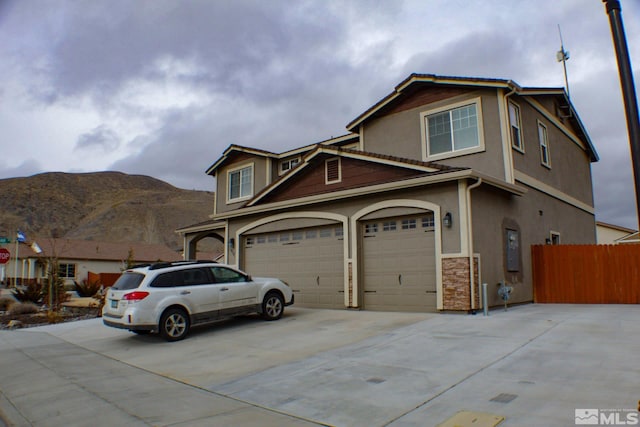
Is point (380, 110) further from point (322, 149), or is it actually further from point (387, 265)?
point (387, 265)

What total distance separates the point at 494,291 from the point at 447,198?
9.15ft

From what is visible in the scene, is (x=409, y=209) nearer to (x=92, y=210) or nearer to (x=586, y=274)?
(x=586, y=274)

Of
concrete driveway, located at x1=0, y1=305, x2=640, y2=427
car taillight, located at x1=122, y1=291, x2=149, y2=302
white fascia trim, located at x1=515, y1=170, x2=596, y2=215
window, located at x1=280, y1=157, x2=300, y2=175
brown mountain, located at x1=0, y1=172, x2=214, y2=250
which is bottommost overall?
concrete driveway, located at x1=0, y1=305, x2=640, y2=427

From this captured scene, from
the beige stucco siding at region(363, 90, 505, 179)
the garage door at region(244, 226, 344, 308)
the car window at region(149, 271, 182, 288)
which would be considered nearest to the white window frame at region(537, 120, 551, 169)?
the beige stucco siding at region(363, 90, 505, 179)

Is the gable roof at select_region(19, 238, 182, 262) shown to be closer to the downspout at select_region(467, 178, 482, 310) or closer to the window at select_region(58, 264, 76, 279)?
the window at select_region(58, 264, 76, 279)

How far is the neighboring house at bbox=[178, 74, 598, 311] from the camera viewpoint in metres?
12.0

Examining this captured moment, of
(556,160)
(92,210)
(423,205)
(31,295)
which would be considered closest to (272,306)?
(423,205)

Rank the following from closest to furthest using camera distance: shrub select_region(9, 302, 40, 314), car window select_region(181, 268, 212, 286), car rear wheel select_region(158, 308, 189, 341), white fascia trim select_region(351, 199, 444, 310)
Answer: car rear wheel select_region(158, 308, 189, 341) < car window select_region(181, 268, 212, 286) < white fascia trim select_region(351, 199, 444, 310) < shrub select_region(9, 302, 40, 314)

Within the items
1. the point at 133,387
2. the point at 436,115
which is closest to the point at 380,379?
the point at 133,387

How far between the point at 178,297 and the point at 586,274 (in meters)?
11.9

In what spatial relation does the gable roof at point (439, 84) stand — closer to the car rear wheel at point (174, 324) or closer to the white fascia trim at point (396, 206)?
the white fascia trim at point (396, 206)

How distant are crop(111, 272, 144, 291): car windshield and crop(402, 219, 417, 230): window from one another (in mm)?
6677

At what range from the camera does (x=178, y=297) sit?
414 inches

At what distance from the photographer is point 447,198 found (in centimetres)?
1191
